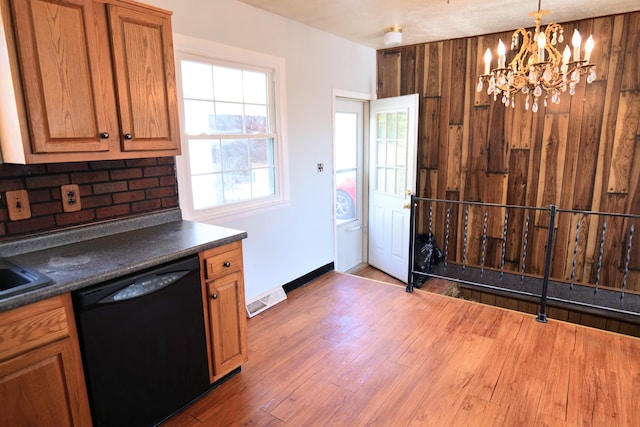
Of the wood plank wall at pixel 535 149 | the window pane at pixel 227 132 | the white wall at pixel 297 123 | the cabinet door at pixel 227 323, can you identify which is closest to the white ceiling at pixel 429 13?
the white wall at pixel 297 123

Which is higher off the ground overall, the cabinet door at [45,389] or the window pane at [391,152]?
the window pane at [391,152]

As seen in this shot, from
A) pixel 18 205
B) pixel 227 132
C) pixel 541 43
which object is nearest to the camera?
pixel 18 205

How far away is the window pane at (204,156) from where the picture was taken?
2.69 meters

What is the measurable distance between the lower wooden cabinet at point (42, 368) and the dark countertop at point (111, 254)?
6 centimetres

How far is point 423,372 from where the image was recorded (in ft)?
7.71

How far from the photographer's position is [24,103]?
1.62m

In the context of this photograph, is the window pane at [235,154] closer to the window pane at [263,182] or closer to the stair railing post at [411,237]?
the window pane at [263,182]

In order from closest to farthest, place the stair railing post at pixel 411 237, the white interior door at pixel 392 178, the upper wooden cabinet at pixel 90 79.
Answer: the upper wooden cabinet at pixel 90 79, the stair railing post at pixel 411 237, the white interior door at pixel 392 178

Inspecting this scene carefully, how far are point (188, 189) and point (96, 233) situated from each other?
66 cm

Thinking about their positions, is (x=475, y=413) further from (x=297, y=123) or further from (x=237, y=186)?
(x=297, y=123)

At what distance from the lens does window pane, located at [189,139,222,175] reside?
269cm

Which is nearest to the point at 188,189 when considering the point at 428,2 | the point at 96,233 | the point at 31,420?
the point at 96,233

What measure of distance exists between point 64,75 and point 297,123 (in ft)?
6.57

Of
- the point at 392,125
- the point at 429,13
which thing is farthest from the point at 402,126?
the point at 429,13
